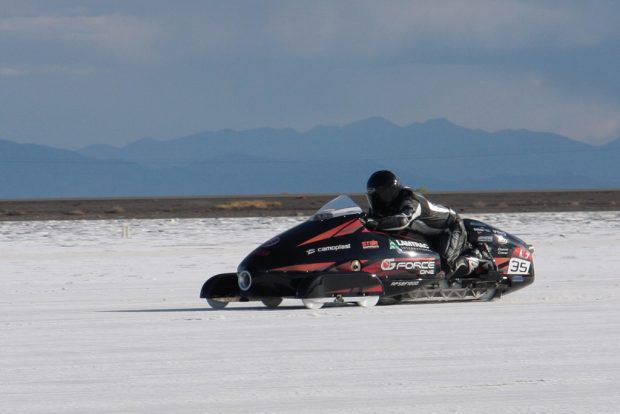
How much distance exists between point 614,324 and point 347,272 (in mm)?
3319

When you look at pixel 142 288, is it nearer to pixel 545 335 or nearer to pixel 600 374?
pixel 545 335

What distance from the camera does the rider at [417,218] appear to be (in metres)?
14.9

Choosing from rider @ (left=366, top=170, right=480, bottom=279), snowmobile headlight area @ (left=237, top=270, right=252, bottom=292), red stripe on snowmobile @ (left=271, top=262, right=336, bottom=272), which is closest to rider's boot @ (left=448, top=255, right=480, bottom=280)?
rider @ (left=366, top=170, right=480, bottom=279)

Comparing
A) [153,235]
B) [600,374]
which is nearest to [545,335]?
[600,374]

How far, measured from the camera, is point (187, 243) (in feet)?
105

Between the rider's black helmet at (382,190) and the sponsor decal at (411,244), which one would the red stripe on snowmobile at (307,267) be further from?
the rider's black helmet at (382,190)

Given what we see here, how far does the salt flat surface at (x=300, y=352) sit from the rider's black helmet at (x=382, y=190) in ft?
4.21

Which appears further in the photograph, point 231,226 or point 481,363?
point 231,226

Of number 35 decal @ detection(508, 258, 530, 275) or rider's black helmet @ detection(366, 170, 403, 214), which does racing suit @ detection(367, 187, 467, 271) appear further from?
number 35 decal @ detection(508, 258, 530, 275)

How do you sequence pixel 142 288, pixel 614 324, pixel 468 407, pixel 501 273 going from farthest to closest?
pixel 142 288, pixel 501 273, pixel 614 324, pixel 468 407

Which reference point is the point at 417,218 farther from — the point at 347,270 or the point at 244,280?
the point at 244,280

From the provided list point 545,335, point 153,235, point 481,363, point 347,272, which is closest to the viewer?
point 481,363

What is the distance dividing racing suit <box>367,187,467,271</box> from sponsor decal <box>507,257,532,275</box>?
2.53 feet

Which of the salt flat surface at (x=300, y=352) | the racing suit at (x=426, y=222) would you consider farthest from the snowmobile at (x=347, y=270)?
the salt flat surface at (x=300, y=352)
